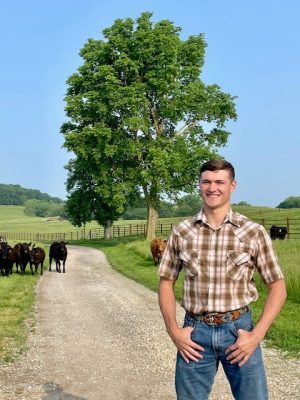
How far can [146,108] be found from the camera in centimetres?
3938

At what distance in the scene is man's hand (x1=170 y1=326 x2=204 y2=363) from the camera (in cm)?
353

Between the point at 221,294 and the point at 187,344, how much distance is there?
41 cm

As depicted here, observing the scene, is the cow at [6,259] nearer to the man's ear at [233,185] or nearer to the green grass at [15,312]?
the green grass at [15,312]

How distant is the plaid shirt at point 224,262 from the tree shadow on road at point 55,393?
399 centimetres

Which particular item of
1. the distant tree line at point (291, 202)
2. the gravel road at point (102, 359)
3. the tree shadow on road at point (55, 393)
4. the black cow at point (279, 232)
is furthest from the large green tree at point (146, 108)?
the distant tree line at point (291, 202)

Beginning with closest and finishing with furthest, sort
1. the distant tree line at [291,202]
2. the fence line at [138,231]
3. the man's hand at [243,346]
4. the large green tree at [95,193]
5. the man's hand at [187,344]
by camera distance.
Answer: the man's hand at [243,346], the man's hand at [187,344], the large green tree at [95,193], the fence line at [138,231], the distant tree line at [291,202]

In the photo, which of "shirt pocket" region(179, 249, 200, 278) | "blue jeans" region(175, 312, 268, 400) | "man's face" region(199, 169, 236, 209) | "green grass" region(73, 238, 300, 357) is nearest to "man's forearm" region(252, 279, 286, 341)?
"blue jeans" region(175, 312, 268, 400)

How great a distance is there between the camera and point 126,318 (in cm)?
1273

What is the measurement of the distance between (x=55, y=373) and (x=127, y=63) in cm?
3303

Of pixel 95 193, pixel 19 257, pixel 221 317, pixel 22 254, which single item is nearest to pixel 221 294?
pixel 221 317

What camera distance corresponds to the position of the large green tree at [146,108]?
38.1 m

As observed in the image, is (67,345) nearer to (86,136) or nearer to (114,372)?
(114,372)

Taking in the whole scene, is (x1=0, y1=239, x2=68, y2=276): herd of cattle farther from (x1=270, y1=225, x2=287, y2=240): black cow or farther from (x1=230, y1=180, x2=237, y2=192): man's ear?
(x1=230, y1=180, x2=237, y2=192): man's ear

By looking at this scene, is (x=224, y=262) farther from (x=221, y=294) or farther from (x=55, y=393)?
(x=55, y=393)
